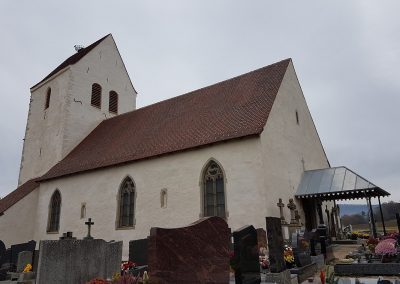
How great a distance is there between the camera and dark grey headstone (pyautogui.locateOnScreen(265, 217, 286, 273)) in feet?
23.7

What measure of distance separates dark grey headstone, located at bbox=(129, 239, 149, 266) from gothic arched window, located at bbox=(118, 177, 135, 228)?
438 cm

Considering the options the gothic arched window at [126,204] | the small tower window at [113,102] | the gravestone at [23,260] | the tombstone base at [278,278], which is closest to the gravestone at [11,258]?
the gravestone at [23,260]

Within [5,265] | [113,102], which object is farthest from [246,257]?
[113,102]

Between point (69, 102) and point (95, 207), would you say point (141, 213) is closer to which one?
point (95, 207)

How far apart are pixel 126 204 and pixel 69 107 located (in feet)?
31.2

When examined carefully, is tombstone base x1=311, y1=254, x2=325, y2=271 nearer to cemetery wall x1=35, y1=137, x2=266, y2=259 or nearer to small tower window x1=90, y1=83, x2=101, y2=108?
cemetery wall x1=35, y1=137, x2=266, y2=259

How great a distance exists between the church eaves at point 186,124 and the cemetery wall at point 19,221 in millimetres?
1844

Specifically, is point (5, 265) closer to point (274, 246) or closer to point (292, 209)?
point (274, 246)

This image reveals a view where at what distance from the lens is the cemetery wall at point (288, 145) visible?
41.6ft

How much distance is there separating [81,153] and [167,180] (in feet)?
25.8

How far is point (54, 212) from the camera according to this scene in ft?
60.7

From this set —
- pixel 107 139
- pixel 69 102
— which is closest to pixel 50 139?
pixel 69 102

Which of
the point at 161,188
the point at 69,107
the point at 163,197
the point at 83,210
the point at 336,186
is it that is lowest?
the point at 83,210

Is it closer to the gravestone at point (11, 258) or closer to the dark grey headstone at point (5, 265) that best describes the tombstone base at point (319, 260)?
the dark grey headstone at point (5, 265)
